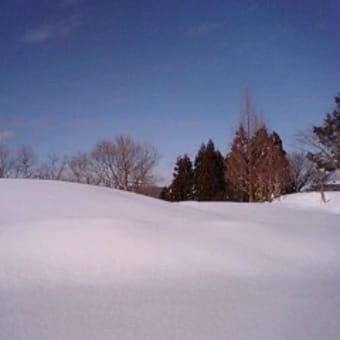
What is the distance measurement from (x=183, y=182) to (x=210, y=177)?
285 centimetres

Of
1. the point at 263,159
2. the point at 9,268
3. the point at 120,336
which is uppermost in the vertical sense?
the point at 263,159

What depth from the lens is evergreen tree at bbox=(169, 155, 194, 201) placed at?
33.2 meters

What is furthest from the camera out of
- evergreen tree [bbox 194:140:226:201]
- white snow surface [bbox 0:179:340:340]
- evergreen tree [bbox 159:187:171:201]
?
evergreen tree [bbox 159:187:171:201]

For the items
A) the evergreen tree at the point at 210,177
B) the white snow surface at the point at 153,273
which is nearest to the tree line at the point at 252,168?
the evergreen tree at the point at 210,177

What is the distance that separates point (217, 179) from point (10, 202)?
2598cm

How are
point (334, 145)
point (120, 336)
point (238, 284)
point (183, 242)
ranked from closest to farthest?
point (120, 336), point (238, 284), point (183, 242), point (334, 145)

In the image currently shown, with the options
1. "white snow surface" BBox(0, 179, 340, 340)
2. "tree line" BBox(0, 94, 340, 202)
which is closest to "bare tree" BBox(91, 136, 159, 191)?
"tree line" BBox(0, 94, 340, 202)

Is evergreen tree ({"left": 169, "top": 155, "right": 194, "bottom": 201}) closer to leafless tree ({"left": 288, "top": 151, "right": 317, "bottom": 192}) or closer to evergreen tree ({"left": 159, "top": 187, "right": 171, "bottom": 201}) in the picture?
evergreen tree ({"left": 159, "top": 187, "right": 171, "bottom": 201})

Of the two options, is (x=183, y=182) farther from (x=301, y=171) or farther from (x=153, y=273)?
(x=153, y=273)

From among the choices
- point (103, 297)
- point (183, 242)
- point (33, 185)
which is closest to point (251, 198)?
point (33, 185)

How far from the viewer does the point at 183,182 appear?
33.6m

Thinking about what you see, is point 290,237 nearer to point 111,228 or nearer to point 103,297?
point 111,228

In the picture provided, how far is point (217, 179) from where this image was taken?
103 feet

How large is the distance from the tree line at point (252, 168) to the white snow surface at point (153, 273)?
48.9 feet
